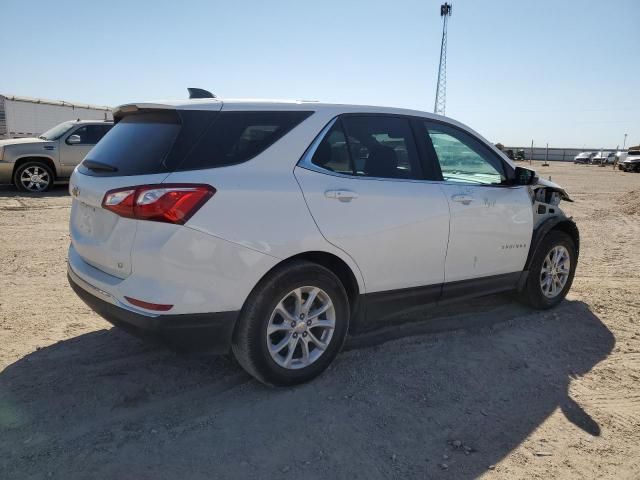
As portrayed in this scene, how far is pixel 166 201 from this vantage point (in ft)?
9.33

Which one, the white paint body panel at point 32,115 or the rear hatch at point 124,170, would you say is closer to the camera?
the rear hatch at point 124,170

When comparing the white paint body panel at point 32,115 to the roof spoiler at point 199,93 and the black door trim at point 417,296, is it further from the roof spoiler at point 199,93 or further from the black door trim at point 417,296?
the black door trim at point 417,296

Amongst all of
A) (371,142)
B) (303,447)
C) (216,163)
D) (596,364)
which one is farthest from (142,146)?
(596,364)

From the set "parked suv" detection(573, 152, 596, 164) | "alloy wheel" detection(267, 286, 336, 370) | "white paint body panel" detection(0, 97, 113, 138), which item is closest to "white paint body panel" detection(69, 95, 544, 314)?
"alloy wheel" detection(267, 286, 336, 370)

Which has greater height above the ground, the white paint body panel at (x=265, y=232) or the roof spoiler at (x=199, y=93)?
the roof spoiler at (x=199, y=93)

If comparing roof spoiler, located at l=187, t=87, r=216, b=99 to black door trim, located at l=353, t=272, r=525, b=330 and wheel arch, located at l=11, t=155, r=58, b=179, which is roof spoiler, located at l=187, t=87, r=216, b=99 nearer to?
black door trim, located at l=353, t=272, r=525, b=330

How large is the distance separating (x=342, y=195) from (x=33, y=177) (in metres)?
11.4

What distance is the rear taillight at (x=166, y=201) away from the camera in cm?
284

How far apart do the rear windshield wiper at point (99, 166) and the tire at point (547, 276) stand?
12.1ft

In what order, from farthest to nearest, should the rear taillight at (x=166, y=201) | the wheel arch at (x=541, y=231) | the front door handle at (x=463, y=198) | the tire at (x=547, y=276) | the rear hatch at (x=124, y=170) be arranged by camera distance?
the tire at (x=547, y=276), the wheel arch at (x=541, y=231), the front door handle at (x=463, y=198), the rear hatch at (x=124, y=170), the rear taillight at (x=166, y=201)

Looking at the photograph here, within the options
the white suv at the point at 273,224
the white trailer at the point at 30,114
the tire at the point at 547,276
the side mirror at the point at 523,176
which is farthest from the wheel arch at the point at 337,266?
the white trailer at the point at 30,114

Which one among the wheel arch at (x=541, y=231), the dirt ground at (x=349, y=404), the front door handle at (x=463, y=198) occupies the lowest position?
the dirt ground at (x=349, y=404)

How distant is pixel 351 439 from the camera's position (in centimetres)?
291

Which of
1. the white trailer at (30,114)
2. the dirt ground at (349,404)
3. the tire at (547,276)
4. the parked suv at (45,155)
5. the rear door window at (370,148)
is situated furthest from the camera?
the white trailer at (30,114)
